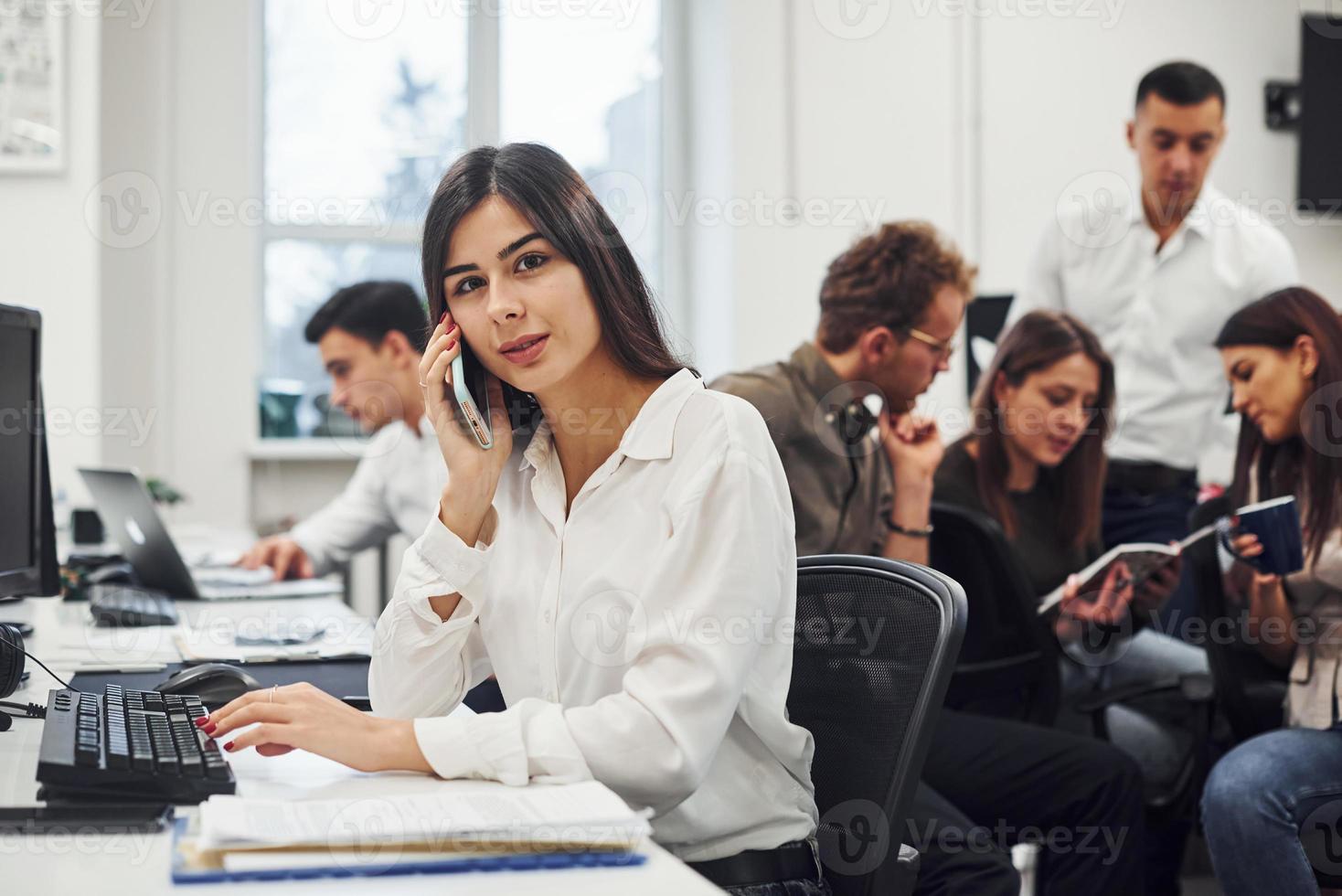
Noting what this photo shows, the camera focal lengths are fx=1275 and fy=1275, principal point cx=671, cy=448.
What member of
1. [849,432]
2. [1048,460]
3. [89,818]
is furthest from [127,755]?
[1048,460]

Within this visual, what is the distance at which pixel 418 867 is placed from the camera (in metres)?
0.87

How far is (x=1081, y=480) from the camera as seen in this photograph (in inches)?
117

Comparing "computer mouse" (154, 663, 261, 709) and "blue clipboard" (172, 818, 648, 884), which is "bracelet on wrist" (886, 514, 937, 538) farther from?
"blue clipboard" (172, 818, 648, 884)

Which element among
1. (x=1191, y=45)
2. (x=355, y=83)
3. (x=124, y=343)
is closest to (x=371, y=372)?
(x=124, y=343)

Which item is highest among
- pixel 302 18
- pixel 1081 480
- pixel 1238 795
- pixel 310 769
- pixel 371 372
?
pixel 302 18

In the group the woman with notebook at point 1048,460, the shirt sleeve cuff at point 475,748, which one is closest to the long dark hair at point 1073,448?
the woman with notebook at point 1048,460

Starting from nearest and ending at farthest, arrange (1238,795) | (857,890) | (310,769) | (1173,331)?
(310,769) < (857,890) < (1238,795) < (1173,331)

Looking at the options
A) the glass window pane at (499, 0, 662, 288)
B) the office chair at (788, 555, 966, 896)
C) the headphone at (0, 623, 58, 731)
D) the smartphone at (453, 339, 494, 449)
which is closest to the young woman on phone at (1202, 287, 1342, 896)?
the office chair at (788, 555, 966, 896)

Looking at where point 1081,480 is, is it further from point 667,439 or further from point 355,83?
point 355,83

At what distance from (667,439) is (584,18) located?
4.04m

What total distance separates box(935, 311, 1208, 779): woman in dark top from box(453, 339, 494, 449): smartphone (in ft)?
5.20

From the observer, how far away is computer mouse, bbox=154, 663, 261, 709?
57.3 inches

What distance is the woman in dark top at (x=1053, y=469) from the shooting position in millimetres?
2867

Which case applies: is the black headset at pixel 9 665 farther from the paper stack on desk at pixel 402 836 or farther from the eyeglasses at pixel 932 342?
the eyeglasses at pixel 932 342
